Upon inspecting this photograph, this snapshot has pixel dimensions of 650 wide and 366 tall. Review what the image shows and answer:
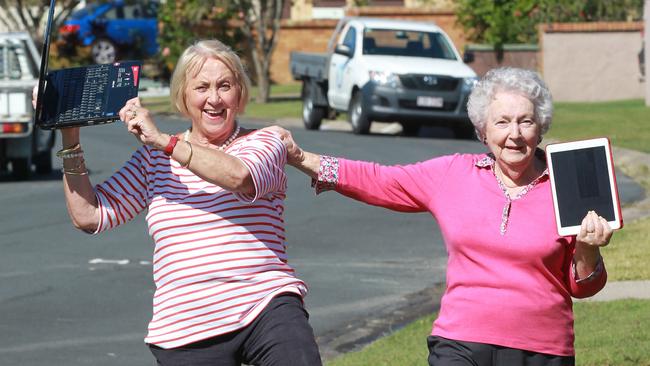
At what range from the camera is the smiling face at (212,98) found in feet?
16.9

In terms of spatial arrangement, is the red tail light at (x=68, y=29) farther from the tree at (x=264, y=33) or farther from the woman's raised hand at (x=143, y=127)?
the woman's raised hand at (x=143, y=127)

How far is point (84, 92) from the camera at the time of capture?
5.09m

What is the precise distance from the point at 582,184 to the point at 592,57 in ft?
98.8

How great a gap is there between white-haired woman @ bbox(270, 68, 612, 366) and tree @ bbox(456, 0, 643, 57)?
31.4m

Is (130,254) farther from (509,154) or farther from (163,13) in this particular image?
(163,13)

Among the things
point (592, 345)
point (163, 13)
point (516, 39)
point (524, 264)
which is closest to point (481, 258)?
point (524, 264)

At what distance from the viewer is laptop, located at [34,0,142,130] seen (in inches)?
199

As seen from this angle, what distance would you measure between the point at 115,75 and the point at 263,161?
599 mm

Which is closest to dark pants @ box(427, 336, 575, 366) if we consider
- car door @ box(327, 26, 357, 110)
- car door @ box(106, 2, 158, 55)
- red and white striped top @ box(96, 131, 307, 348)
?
red and white striped top @ box(96, 131, 307, 348)

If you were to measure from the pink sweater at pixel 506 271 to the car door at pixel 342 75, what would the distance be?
20.5 m

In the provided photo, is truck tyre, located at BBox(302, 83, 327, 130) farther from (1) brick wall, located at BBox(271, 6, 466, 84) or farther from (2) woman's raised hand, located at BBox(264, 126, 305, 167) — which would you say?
(2) woman's raised hand, located at BBox(264, 126, 305, 167)

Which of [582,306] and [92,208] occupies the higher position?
[92,208]

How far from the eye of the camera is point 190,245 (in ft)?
16.5

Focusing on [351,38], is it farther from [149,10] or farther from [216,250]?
[216,250]
